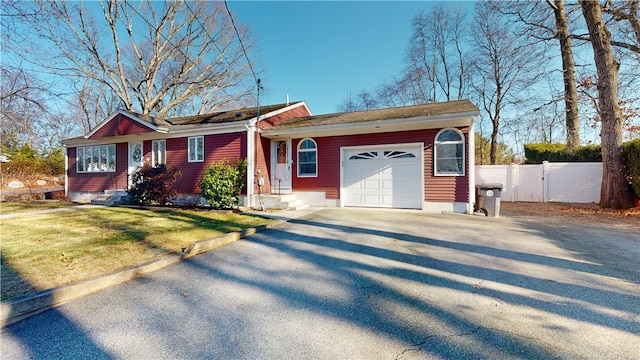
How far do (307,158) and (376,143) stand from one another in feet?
9.43

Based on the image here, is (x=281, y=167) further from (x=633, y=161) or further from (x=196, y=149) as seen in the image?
(x=633, y=161)

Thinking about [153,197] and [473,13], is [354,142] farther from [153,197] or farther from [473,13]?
[473,13]

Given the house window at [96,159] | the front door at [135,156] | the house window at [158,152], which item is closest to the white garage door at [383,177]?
the house window at [158,152]

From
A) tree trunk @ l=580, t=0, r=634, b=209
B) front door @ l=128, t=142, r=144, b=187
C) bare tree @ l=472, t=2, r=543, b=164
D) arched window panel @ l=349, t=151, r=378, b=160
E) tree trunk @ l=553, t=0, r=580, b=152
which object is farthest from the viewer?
bare tree @ l=472, t=2, r=543, b=164

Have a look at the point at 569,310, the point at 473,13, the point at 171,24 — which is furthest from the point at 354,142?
the point at 171,24

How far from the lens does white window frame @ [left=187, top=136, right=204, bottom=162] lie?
10.9 meters

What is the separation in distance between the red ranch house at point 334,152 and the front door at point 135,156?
49 millimetres

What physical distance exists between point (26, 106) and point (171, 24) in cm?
1681

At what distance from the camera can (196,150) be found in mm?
11047

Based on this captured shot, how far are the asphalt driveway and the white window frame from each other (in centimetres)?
732

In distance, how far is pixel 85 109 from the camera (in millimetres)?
25641

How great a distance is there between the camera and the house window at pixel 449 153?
8.66 m

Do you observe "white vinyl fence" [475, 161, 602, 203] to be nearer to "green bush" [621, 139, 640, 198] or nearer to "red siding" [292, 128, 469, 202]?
"green bush" [621, 139, 640, 198]

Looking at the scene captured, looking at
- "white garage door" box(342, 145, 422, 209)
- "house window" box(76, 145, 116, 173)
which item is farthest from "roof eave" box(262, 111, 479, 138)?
"house window" box(76, 145, 116, 173)
